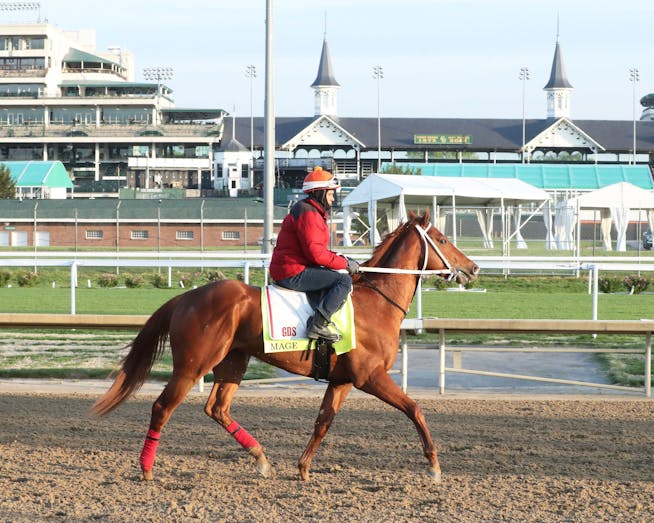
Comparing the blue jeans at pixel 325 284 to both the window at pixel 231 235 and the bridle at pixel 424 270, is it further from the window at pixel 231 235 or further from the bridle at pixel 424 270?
the window at pixel 231 235

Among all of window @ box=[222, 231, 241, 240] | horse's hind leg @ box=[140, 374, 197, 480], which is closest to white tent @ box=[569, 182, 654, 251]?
window @ box=[222, 231, 241, 240]

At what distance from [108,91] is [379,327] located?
253 feet

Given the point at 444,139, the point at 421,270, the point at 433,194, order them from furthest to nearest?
the point at 444,139, the point at 433,194, the point at 421,270

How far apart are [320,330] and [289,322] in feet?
0.68

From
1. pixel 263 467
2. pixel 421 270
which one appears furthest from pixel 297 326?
pixel 421 270

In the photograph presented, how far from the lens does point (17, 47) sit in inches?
3187

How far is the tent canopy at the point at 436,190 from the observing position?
2775cm

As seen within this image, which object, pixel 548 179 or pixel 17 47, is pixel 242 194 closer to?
pixel 548 179

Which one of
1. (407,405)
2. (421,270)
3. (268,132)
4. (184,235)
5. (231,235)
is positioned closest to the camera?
(407,405)

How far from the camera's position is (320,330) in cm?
611

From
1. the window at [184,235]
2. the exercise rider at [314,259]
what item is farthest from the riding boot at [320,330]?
the window at [184,235]

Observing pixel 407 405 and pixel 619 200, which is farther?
pixel 619 200

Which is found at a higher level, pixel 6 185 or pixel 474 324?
pixel 6 185

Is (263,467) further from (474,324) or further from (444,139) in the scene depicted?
(444,139)
